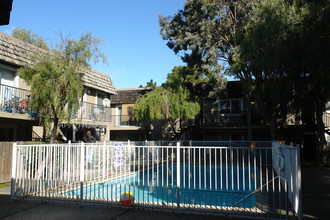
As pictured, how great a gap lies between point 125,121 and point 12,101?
1561 cm

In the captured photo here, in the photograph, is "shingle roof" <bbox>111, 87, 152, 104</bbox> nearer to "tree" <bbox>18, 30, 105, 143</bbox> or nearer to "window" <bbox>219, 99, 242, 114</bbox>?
"window" <bbox>219, 99, 242, 114</bbox>

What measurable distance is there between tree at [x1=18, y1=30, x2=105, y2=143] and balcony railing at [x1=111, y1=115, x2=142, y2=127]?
609 inches

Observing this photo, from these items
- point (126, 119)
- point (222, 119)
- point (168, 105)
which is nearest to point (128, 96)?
point (126, 119)

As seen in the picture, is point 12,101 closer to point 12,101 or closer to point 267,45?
point 12,101

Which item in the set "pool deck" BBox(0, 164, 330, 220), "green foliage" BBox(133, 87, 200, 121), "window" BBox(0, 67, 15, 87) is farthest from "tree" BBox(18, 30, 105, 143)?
"green foliage" BBox(133, 87, 200, 121)

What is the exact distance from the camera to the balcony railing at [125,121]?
87.9 ft

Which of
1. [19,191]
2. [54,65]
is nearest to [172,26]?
[54,65]

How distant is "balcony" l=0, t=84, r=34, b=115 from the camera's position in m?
11.7

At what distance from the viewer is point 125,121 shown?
27312 mm

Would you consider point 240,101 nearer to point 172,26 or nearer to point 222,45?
point 222,45

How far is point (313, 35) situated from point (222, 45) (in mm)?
10464

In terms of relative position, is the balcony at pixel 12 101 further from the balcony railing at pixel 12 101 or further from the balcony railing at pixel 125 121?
the balcony railing at pixel 125 121

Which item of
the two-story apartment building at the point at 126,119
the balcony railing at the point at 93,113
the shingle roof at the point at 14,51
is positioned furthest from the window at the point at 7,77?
the two-story apartment building at the point at 126,119

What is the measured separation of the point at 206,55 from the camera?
19.8 meters
